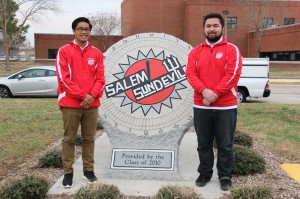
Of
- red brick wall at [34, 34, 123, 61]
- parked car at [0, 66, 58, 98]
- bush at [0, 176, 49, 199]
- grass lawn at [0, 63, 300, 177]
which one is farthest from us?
red brick wall at [34, 34, 123, 61]

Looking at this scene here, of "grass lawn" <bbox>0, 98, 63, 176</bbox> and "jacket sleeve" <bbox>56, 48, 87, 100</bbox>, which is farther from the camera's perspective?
"grass lawn" <bbox>0, 98, 63, 176</bbox>

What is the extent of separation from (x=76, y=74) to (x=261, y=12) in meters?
39.8

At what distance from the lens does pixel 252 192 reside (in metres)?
3.94

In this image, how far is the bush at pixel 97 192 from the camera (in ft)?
12.5

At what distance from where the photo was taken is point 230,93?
14.2ft

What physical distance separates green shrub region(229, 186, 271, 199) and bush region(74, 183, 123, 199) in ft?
4.02

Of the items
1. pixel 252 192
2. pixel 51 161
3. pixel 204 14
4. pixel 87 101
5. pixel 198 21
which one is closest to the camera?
pixel 252 192

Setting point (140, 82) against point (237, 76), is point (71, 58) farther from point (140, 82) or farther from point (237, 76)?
point (237, 76)

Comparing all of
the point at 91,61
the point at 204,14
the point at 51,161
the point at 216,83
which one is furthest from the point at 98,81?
the point at 204,14

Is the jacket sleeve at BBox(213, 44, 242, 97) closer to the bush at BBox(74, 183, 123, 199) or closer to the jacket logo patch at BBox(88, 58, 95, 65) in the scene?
the jacket logo patch at BBox(88, 58, 95, 65)

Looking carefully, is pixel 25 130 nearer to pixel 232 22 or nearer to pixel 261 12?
pixel 261 12

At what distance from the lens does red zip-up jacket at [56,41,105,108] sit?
13.9 feet

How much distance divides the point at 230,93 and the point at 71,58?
181cm

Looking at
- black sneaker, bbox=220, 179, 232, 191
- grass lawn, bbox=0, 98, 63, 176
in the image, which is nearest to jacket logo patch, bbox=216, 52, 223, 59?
black sneaker, bbox=220, 179, 232, 191
